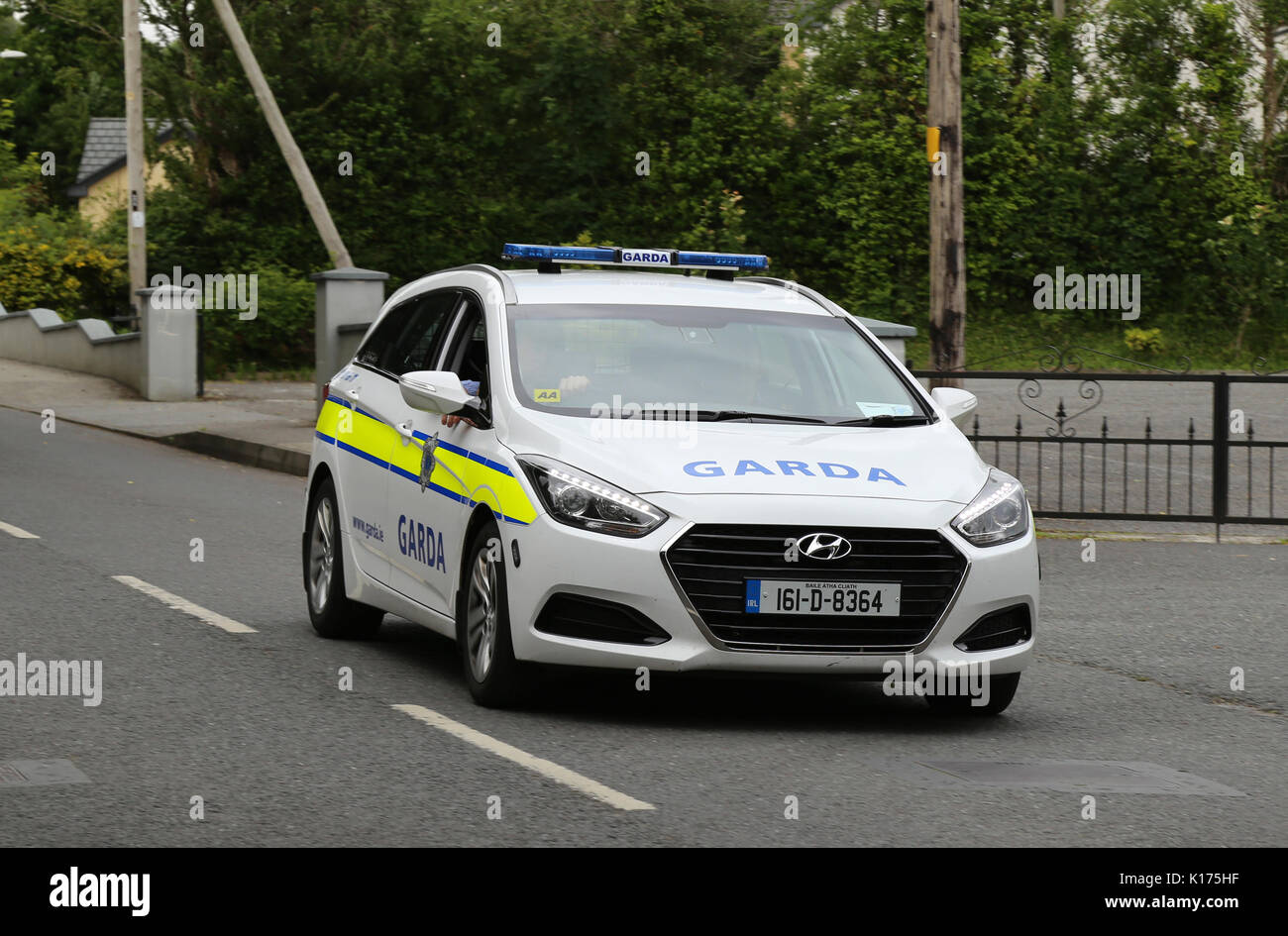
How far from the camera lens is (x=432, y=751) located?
22.8 ft

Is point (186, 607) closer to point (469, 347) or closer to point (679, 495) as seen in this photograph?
point (469, 347)

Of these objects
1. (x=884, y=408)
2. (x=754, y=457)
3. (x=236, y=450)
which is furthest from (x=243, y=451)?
(x=754, y=457)

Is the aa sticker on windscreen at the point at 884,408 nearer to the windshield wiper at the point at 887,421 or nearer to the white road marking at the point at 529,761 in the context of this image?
the windshield wiper at the point at 887,421

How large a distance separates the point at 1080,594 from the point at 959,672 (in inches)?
194

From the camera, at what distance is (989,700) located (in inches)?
317

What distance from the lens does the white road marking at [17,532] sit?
13309 mm

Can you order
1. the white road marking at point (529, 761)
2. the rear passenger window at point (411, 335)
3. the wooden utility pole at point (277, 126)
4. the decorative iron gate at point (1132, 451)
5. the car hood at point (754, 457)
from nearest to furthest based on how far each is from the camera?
1. the white road marking at point (529, 761)
2. the car hood at point (754, 457)
3. the rear passenger window at point (411, 335)
4. the decorative iron gate at point (1132, 451)
5. the wooden utility pole at point (277, 126)

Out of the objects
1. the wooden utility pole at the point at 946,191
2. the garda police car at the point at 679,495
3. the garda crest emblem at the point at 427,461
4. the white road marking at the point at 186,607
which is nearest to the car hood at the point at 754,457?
the garda police car at the point at 679,495

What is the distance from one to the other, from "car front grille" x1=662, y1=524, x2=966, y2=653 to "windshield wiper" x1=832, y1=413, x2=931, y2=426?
0.92 metres

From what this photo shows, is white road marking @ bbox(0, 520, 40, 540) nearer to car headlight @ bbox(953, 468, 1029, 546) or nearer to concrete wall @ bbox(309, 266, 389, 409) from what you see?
car headlight @ bbox(953, 468, 1029, 546)

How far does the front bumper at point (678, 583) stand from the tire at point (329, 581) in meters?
2.27

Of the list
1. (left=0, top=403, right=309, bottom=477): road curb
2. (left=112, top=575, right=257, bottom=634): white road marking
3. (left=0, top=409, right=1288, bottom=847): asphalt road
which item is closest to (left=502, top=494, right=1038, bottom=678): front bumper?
(left=0, top=409, right=1288, bottom=847): asphalt road

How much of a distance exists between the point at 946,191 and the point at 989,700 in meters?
10.1
